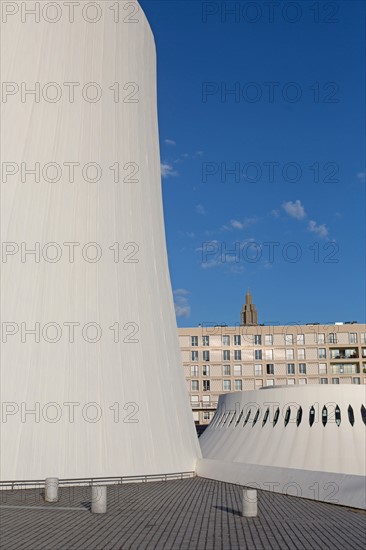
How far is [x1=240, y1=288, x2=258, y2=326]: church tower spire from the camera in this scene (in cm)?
12712

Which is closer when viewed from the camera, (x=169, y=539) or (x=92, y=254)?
(x=169, y=539)

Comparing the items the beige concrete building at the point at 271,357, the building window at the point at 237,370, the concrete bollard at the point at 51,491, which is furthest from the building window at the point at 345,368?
the concrete bollard at the point at 51,491

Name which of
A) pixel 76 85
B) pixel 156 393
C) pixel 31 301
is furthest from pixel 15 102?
pixel 156 393

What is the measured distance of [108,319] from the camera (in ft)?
63.9

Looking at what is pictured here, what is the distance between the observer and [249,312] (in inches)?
5084

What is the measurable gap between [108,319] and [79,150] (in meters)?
5.48

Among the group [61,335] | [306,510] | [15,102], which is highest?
[15,102]

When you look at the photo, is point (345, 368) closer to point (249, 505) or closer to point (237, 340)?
point (237, 340)

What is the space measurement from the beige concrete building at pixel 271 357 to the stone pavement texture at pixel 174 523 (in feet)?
200

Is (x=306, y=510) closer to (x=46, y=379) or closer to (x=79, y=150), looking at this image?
(x=46, y=379)

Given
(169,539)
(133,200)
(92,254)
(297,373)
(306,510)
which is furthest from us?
(297,373)

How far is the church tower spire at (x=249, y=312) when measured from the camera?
417 feet

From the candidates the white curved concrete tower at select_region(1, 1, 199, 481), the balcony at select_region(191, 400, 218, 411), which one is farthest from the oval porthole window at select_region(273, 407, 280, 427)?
the balcony at select_region(191, 400, 218, 411)

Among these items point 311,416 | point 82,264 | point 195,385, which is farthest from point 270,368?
point 82,264
